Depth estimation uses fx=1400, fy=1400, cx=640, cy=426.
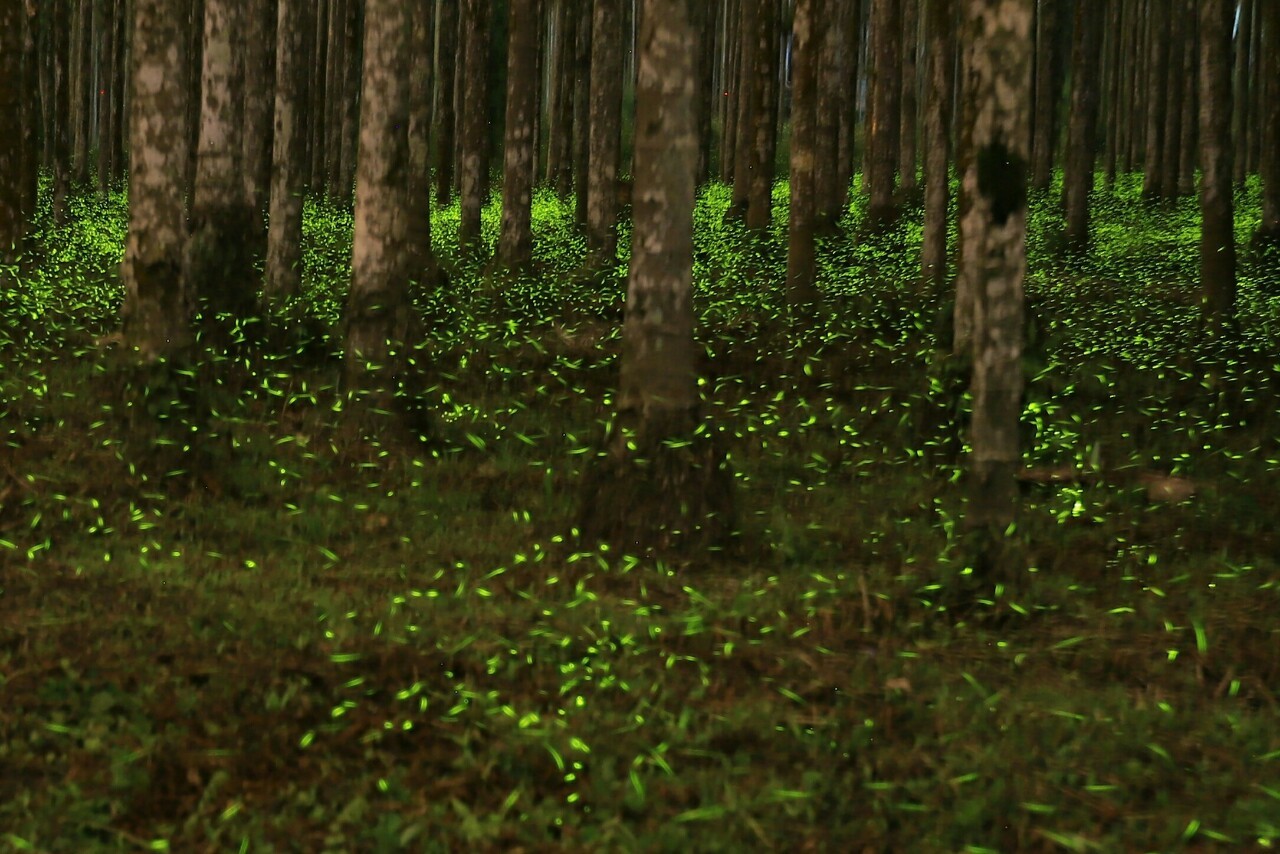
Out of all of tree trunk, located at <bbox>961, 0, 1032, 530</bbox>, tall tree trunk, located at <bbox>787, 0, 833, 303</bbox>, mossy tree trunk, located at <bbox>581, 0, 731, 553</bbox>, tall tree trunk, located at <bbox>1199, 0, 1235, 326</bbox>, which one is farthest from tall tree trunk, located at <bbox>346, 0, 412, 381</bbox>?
tall tree trunk, located at <bbox>1199, 0, 1235, 326</bbox>

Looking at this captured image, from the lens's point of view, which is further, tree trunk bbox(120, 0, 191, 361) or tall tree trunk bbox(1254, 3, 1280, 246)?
tall tree trunk bbox(1254, 3, 1280, 246)

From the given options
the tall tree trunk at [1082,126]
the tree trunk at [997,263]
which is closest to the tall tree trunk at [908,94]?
the tall tree trunk at [1082,126]

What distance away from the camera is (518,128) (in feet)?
53.5

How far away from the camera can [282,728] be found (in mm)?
5086

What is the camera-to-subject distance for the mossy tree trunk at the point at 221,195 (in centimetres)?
1138

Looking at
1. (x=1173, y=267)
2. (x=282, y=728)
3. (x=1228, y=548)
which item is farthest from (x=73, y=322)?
(x=1173, y=267)

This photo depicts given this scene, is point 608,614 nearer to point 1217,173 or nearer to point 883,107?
point 1217,173

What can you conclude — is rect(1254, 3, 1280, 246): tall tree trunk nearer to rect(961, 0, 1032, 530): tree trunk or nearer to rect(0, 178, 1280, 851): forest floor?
rect(0, 178, 1280, 851): forest floor

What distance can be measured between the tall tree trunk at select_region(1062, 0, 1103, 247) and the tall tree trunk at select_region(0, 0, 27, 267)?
13805mm

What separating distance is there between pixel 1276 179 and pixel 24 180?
1643 cm

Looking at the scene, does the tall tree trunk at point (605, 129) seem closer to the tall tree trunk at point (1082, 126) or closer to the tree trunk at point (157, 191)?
the tall tree trunk at point (1082, 126)

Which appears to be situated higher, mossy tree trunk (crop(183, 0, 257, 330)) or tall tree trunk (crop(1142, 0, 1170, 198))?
tall tree trunk (crop(1142, 0, 1170, 198))

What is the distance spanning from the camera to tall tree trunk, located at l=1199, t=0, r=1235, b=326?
1391 centimetres

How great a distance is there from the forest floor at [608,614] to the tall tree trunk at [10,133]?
3938 mm
